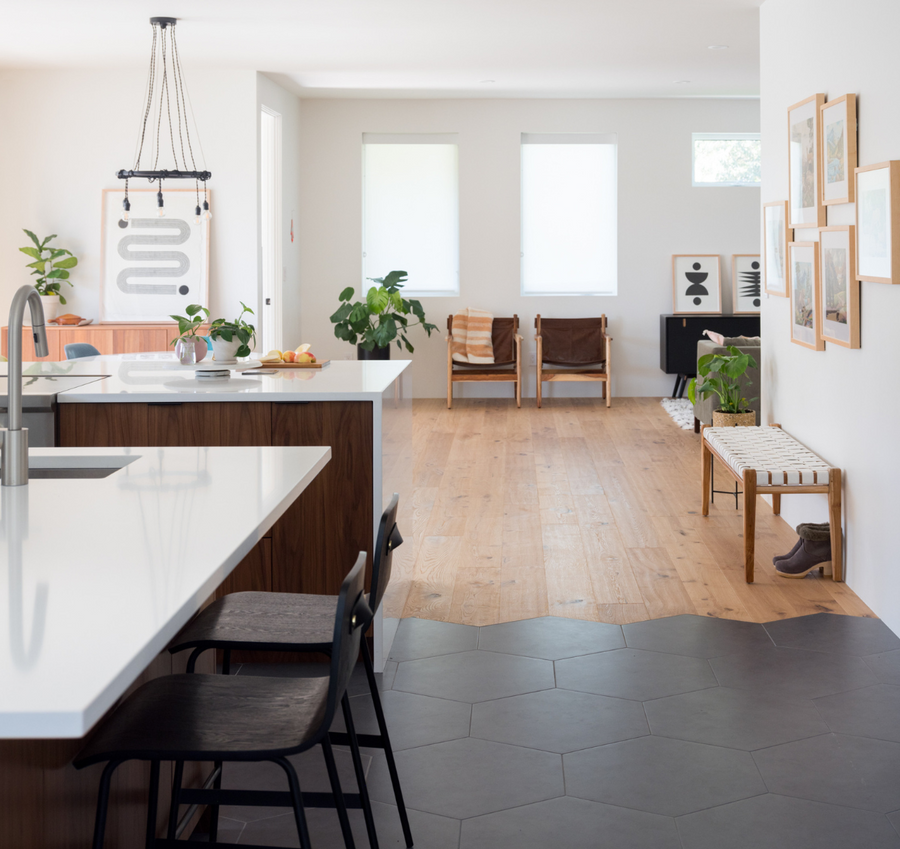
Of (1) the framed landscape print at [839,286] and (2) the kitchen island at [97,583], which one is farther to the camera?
(1) the framed landscape print at [839,286]

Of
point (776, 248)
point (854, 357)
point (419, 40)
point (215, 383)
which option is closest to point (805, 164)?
point (776, 248)

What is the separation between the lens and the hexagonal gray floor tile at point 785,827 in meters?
2.06

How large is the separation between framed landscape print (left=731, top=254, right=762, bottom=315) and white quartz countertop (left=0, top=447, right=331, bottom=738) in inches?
297

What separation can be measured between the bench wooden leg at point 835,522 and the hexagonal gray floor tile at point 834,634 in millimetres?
418

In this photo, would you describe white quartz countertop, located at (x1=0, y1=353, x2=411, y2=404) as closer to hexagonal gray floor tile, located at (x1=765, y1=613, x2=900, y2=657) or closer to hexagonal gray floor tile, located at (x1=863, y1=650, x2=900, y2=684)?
hexagonal gray floor tile, located at (x1=765, y1=613, x2=900, y2=657)

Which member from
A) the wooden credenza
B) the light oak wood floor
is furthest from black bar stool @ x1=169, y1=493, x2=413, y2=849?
the wooden credenza

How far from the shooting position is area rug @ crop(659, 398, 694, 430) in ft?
25.1

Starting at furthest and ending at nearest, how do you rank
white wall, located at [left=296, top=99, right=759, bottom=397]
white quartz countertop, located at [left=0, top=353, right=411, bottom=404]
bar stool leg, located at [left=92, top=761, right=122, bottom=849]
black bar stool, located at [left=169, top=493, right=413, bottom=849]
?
white wall, located at [left=296, top=99, right=759, bottom=397] → white quartz countertop, located at [left=0, top=353, right=411, bottom=404] → black bar stool, located at [left=169, top=493, right=413, bottom=849] → bar stool leg, located at [left=92, top=761, right=122, bottom=849]

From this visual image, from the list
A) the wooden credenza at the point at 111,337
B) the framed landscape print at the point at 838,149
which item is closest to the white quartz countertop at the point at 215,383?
the framed landscape print at the point at 838,149

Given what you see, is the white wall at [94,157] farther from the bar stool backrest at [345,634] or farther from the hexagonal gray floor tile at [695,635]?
the bar stool backrest at [345,634]

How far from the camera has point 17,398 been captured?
1809 mm

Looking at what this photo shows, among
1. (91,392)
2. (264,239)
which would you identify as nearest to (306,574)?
(91,392)

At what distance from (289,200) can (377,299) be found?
3.86 ft

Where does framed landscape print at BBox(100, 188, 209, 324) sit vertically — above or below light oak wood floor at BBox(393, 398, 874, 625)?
above
